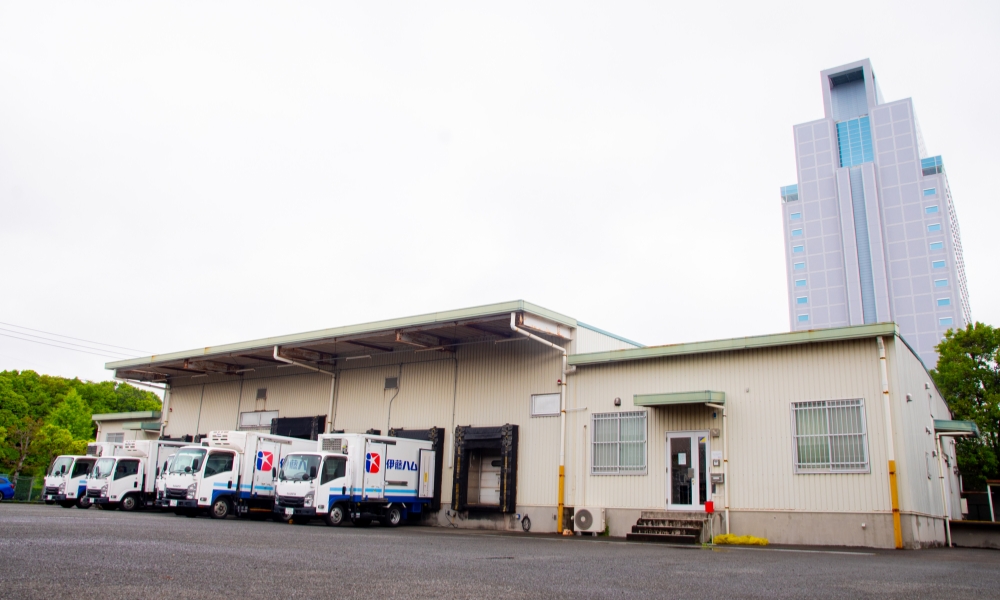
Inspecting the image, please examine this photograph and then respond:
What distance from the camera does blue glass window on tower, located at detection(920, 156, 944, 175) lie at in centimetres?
7412

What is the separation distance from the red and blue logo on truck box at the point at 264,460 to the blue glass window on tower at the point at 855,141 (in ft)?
248

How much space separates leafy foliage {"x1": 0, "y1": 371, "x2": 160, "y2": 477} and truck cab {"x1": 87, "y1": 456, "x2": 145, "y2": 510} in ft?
80.3

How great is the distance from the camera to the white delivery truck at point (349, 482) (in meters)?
20.7

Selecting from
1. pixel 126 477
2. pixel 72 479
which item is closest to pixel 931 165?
pixel 126 477

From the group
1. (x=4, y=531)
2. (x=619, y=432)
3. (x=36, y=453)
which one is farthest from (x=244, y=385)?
(x=36, y=453)

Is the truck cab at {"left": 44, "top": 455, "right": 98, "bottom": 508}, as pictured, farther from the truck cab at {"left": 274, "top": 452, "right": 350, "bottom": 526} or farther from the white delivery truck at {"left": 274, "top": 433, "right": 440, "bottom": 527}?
the white delivery truck at {"left": 274, "top": 433, "right": 440, "bottom": 527}

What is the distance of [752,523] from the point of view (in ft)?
57.6

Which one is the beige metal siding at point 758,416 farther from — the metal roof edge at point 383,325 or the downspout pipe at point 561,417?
the metal roof edge at point 383,325

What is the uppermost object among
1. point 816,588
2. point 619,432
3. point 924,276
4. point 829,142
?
point 829,142

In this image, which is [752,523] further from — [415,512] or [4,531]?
[4,531]

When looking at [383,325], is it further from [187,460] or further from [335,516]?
[187,460]

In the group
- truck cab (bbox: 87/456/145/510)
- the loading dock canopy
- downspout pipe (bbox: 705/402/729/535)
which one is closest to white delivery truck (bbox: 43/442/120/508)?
truck cab (bbox: 87/456/145/510)

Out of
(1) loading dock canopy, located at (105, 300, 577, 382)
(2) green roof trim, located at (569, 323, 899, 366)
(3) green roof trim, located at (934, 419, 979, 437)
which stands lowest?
(3) green roof trim, located at (934, 419, 979, 437)

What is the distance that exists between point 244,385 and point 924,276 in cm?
6686
